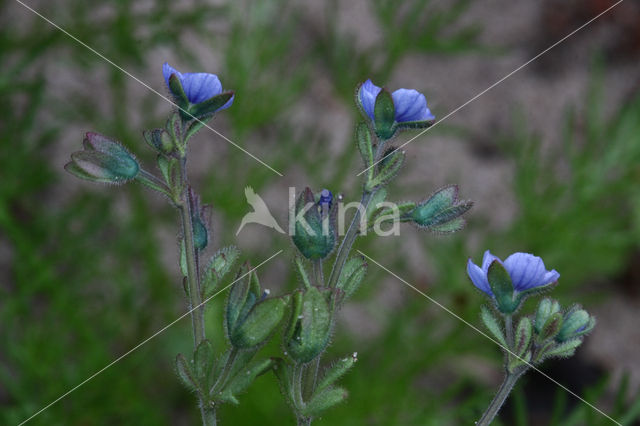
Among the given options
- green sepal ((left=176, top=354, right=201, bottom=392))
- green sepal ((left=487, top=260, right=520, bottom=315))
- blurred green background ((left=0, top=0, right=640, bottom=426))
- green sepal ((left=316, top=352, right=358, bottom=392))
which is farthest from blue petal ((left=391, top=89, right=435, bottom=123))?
blurred green background ((left=0, top=0, right=640, bottom=426))

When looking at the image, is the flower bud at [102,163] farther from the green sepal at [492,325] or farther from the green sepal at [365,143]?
the green sepal at [492,325]

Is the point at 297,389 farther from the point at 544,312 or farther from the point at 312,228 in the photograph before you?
the point at 544,312

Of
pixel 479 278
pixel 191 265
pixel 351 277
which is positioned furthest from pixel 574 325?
pixel 191 265

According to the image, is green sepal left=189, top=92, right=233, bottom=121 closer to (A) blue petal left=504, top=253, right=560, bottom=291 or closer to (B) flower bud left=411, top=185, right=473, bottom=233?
(B) flower bud left=411, top=185, right=473, bottom=233

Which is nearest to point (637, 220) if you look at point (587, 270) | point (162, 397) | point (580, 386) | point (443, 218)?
point (587, 270)

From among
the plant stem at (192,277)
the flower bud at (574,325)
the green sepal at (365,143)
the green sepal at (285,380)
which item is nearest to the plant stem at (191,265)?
the plant stem at (192,277)

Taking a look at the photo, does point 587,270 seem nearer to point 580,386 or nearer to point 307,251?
point 580,386
